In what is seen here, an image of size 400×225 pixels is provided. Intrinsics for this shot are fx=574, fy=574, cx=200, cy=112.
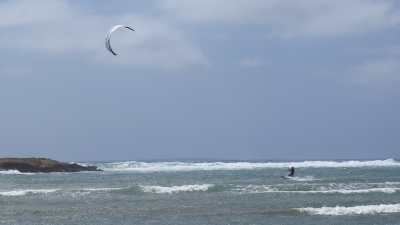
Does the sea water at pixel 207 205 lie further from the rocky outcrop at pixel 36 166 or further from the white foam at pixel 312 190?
the rocky outcrop at pixel 36 166

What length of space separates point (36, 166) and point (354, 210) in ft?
122

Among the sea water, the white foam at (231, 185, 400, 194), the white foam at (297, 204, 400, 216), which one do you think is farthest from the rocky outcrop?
the white foam at (297, 204, 400, 216)

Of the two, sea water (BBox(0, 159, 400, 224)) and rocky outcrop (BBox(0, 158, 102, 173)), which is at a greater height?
rocky outcrop (BBox(0, 158, 102, 173))

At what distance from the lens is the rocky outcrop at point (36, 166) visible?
161ft

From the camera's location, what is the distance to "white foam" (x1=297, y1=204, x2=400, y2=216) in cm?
1712

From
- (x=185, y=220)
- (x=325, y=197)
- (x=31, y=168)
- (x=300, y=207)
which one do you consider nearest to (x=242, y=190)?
(x=325, y=197)

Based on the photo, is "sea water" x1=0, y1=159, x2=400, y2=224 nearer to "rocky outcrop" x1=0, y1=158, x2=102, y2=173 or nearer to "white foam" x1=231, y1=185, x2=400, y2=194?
"white foam" x1=231, y1=185, x2=400, y2=194

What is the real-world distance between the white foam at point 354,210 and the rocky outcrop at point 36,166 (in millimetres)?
35241

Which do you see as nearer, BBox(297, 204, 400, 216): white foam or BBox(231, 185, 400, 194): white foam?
BBox(297, 204, 400, 216): white foam

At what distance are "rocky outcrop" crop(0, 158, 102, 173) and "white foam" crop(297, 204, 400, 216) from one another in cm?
3524

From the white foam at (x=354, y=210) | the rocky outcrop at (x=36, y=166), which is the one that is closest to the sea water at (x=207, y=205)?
the white foam at (x=354, y=210)

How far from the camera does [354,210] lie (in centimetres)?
1741

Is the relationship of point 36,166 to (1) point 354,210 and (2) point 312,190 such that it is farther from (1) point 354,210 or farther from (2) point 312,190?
(1) point 354,210

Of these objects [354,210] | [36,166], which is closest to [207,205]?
[354,210]
